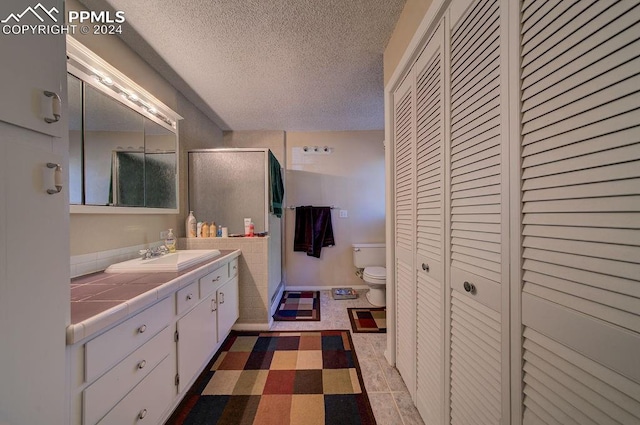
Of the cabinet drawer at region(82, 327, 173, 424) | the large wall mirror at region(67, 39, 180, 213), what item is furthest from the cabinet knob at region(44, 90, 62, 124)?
the cabinet drawer at region(82, 327, 173, 424)

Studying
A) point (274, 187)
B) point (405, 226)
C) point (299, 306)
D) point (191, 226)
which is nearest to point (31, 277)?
point (405, 226)

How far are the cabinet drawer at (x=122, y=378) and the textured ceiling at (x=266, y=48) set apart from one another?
5.85 feet

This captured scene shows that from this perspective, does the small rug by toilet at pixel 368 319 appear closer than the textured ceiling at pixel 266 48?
No

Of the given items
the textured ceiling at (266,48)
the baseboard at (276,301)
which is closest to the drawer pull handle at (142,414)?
the baseboard at (276,301)

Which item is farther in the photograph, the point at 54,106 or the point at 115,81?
the point at 115,81

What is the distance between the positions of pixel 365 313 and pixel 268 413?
4.67 feet

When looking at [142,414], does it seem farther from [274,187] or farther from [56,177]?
[274,187]

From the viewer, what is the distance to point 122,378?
85 cm

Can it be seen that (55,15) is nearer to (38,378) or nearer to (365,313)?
(38,378)

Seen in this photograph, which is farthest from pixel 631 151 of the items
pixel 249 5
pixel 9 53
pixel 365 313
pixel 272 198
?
pixel 365 313

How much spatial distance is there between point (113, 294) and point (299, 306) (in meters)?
1.91

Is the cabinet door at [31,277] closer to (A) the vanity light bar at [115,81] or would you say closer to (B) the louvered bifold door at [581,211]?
(A) the vanity light bar at [115,81]

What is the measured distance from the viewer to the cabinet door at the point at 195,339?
1.21 metres

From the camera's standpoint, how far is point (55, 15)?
0.63 meters
